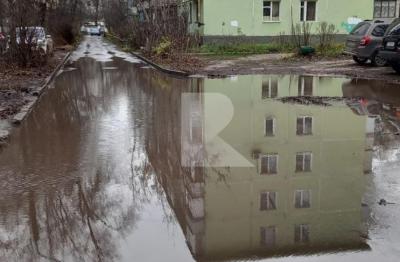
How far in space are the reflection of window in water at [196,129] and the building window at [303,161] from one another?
1763 mm

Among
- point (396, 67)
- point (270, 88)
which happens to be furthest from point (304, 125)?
point (396, 67)

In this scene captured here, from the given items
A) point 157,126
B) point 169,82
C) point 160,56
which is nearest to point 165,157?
point 157,126

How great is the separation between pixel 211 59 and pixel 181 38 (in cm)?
193

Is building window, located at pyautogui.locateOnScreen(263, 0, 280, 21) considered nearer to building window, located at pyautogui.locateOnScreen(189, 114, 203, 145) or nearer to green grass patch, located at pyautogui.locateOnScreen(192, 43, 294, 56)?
green grass patch, located at pyautogui.locateOnScreen(192, 43, 294, 56)

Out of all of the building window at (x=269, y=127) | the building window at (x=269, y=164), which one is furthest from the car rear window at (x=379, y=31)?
the building window at (x=269, y=164)

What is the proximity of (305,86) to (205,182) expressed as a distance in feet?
31.9

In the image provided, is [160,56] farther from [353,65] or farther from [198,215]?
[198,215]

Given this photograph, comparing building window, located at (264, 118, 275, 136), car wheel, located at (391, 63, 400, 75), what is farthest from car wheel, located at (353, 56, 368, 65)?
building window, located at (264, 118, 275, 136)

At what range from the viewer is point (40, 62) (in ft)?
66.4

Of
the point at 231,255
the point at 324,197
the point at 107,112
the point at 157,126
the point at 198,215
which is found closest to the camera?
the point at 231,255

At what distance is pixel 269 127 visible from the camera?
30.4 ft

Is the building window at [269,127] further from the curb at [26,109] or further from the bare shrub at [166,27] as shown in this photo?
the bare shrub at [166,27]

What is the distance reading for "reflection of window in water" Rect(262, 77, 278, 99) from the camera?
1348 cm

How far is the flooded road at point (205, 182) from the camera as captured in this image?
15.3ft
